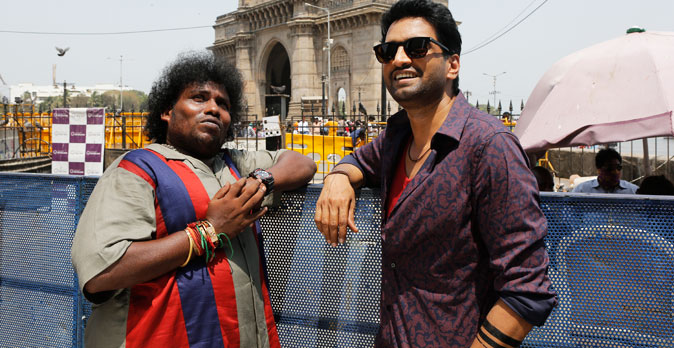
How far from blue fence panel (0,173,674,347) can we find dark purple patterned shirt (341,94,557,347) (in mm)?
559

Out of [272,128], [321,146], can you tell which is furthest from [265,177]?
[321,146]

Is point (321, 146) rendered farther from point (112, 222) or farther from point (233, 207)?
point (112, 222)

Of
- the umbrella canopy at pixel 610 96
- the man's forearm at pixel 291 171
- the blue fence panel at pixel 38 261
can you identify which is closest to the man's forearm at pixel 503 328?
the man's forearm at pixel 291 171

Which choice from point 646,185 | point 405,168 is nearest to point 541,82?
point 646,185

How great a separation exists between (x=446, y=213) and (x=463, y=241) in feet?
0.34

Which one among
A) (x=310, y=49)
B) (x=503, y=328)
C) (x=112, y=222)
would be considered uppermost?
(x=310, y=49)

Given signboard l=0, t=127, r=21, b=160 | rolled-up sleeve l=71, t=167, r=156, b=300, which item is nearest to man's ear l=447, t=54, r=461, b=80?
rolled-up sleeve l=71, t=167, r=156, b=300

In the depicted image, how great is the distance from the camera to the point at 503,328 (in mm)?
1434

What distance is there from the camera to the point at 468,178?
150cm

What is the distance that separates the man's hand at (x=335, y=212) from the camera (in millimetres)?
1792

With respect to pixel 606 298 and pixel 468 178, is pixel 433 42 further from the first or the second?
pixel 606 298

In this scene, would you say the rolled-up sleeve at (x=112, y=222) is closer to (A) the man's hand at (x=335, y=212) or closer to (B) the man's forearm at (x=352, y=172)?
(A) the man's hand at (x=335, y=212)

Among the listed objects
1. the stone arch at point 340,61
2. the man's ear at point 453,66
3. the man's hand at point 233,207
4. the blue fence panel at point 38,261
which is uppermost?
the stone arch at point 340,61

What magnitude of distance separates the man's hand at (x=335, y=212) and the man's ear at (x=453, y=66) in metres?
0.54
